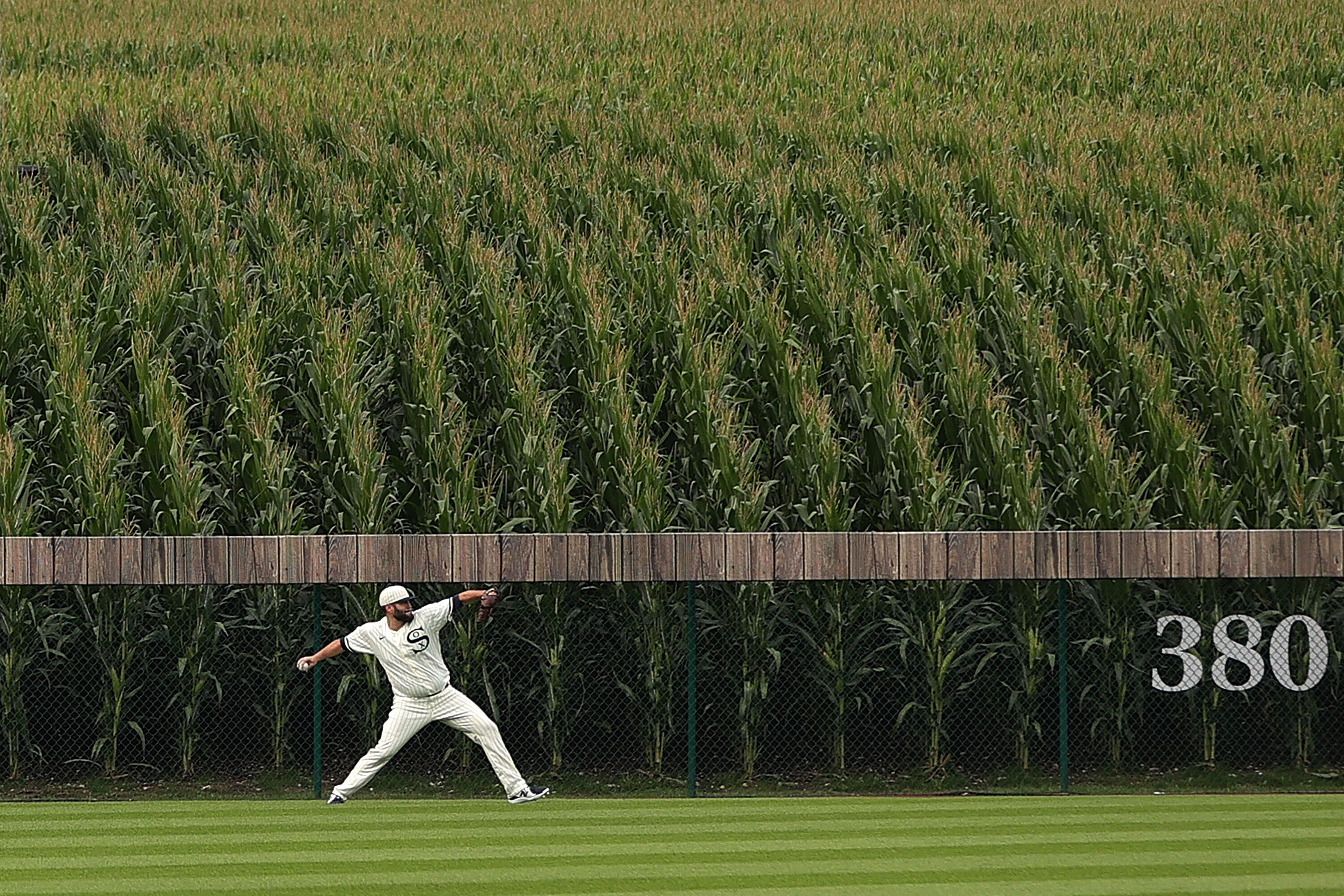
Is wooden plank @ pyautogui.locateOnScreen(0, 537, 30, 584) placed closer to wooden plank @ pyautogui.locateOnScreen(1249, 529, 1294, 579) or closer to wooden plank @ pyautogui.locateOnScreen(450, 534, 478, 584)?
wooden plank @ pyautogui.locateOnScreen(450, 534, 478, 584)

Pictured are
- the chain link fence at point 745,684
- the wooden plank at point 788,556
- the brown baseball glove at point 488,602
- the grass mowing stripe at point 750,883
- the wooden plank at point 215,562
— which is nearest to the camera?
the grass mowing stripe at point 750,883

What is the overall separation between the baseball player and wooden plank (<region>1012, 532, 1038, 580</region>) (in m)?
3.50

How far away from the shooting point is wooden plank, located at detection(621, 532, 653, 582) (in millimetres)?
11320

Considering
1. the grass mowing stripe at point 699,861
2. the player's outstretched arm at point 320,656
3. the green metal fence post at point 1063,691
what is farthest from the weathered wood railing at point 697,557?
the grass mowing stripe at point 699,861

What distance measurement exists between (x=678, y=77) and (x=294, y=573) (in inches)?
685

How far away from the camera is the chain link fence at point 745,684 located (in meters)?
11.7

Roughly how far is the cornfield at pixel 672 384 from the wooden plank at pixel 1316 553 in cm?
49

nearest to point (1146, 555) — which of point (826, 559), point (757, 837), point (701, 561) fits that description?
point (826, 559)

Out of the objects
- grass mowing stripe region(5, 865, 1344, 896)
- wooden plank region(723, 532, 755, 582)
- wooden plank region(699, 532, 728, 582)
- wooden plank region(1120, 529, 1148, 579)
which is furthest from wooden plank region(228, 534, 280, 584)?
wooden plank region(1120, 529, 1148, 579)

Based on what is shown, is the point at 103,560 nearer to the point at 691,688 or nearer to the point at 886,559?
the point at 691,688

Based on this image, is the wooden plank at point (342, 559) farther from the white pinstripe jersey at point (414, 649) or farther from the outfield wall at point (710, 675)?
the white pinstripe jersey at point (414, 649)

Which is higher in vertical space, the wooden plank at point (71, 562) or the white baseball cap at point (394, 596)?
the wooden plank at point (71, 562)

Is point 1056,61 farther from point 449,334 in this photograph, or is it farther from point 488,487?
point 488,487

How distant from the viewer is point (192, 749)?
11.7 metres
